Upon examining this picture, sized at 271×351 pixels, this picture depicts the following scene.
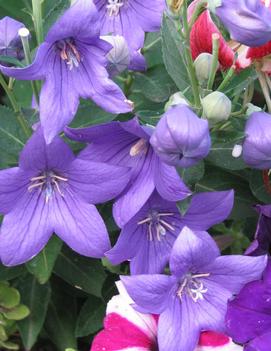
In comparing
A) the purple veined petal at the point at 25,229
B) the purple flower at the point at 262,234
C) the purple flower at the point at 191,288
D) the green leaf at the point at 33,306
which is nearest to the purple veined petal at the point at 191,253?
the purple flower at the point at 191,288

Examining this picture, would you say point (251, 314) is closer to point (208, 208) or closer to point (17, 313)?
point (208, 208)

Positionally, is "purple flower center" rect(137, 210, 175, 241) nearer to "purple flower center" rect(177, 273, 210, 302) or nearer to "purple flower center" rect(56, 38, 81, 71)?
"purple flower center" rect(177, 273, 210, 302)

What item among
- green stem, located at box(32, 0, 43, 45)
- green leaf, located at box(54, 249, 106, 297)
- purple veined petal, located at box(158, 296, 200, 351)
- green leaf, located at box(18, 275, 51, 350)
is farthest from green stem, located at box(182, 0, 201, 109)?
green leaf, located at box(18, 275, 51, 350)

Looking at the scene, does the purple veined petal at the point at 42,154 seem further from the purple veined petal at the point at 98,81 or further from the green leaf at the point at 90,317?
the green leaf at the point at 90,317

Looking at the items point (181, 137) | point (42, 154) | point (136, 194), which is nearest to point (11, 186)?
point (42, 154)

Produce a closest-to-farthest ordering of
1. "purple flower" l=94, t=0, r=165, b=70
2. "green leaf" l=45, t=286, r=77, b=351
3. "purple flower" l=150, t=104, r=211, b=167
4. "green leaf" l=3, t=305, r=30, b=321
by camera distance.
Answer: "purple flower" l=150, t=104, r=211, b=167 → "purple flower" l=94, t=0, r=165, b=70 → "green leaf" l=3, t=305, r=30, b=321 → "green leaf" l=45, t=286, r=77, b=351

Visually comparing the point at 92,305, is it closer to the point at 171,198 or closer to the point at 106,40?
the point at 171,198
